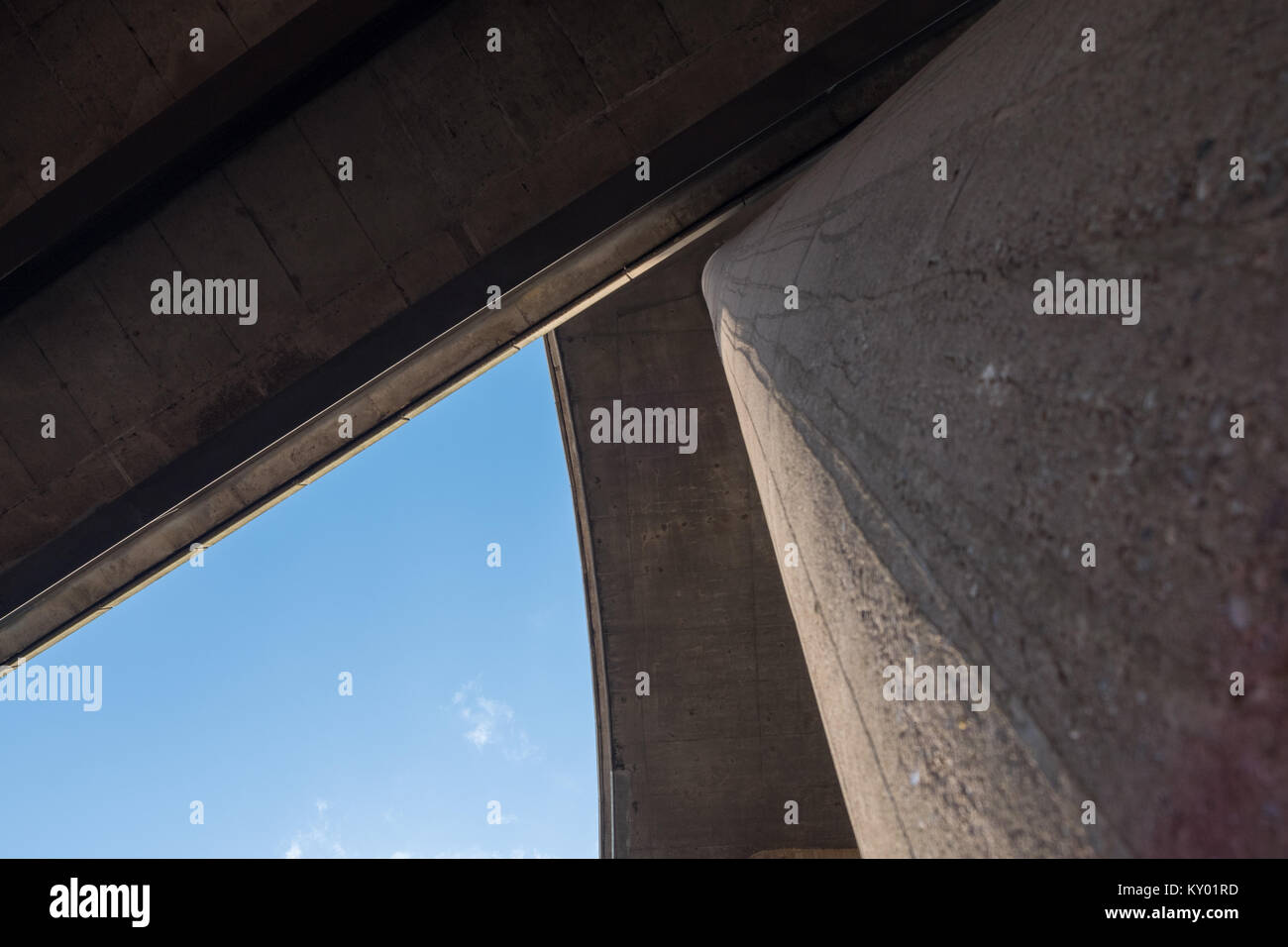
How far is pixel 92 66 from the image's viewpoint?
21.7 ft

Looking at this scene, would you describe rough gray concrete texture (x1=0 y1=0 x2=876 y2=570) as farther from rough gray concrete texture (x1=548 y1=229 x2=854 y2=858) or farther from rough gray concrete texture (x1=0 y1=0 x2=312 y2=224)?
rough gray concrete texture (x1=548 y1=229 x2=854 y2=858)

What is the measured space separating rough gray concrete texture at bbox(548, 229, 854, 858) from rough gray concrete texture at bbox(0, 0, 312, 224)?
22.2 ft

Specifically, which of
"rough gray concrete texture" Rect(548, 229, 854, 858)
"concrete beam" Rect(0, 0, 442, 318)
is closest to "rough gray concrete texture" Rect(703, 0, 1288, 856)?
"concrete beam" Rect(0, 0, 442, 318)

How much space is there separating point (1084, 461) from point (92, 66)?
8.83 metres

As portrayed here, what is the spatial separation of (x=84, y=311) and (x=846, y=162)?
809cm

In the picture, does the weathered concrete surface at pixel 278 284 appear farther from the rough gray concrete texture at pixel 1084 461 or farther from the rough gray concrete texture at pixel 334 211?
the rough gray concrete texture at pixel 1084 461

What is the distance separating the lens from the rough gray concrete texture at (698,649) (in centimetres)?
1232

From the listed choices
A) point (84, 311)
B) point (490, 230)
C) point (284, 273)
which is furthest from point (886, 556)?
point (84, 311)

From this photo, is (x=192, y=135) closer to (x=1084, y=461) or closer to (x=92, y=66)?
(x=92, y=66)

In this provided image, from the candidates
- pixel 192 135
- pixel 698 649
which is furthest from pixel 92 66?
pixel 698 649

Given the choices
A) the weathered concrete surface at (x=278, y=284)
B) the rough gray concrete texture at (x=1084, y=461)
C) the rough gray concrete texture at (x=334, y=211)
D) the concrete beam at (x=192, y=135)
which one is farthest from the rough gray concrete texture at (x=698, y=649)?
the rough gray concrete texture at (x=1084, y=461)

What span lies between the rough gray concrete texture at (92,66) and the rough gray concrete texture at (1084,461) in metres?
7.43

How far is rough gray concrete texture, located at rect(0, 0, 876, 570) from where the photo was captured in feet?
24.6

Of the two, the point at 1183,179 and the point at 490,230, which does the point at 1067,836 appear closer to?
the point at 1183,179
